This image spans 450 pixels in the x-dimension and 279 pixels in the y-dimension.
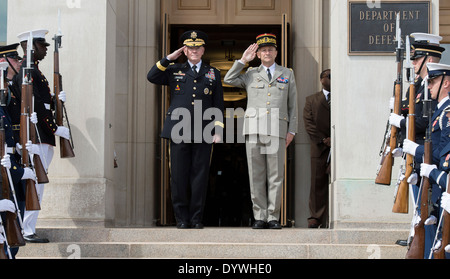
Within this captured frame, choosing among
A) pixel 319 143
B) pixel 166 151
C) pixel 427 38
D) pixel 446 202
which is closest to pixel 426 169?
pixel 446 202

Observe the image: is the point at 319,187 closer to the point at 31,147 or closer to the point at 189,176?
the point at 189,176

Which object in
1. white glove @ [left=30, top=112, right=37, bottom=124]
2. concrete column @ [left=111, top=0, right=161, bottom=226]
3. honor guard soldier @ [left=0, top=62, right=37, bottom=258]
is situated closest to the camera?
honor guard soldier @ [left=0, top=62, right=37, bottom=258]

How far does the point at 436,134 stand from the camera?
26.4 feet

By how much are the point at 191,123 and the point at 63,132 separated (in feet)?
5.11

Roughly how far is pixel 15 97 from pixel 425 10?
5.06 m

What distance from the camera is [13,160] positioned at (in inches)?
328

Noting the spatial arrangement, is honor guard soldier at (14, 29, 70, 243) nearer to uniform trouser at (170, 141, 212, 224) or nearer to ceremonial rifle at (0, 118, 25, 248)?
uniform trouser at (170, 141, 212, 224)

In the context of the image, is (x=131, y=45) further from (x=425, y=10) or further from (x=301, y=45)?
(x=425, y=10)

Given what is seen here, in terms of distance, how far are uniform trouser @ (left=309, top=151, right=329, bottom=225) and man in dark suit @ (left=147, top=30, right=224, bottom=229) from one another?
2131mm

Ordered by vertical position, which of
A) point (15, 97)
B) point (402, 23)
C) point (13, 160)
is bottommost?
point (13, 160)

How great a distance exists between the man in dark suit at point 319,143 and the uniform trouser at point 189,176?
2.24m

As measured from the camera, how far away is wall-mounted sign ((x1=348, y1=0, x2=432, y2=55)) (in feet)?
35.3

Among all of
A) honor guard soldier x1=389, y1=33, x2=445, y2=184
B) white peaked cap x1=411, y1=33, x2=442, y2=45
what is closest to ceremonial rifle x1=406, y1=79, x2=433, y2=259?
honor guard soldier x1=389, y1=33, x2=445, y2=184
